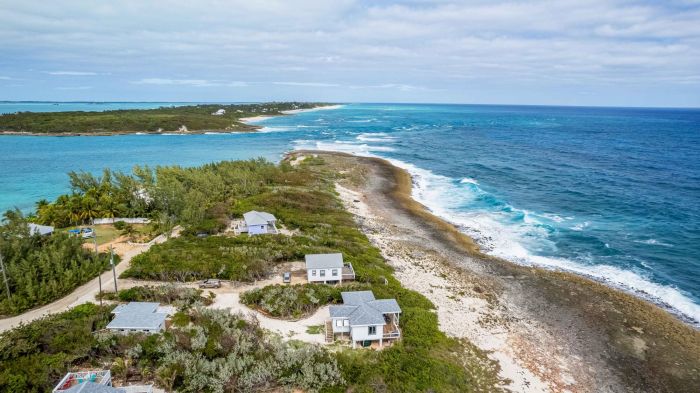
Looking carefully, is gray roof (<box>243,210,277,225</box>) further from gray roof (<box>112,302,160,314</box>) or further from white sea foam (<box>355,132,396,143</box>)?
white sea foam (<box>355,132,396,143</box>)

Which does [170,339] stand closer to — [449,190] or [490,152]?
[449,190]

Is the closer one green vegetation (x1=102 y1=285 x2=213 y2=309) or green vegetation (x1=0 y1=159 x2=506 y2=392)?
green vegetation (x1=0 y1=159 x2=506 y2=392)

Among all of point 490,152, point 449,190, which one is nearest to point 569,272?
point 449,190

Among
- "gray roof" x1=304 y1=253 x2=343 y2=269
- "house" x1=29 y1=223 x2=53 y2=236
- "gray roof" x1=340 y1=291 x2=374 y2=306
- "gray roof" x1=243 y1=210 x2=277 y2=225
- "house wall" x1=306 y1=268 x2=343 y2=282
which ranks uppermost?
"house" x1=29 y1=223 x2=53 y2=236

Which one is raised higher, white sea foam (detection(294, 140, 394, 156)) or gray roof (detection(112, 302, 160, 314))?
white sea foam (detection(294, 140, 394, 156))

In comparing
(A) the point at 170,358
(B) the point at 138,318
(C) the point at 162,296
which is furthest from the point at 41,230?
(A) the point at 170,358

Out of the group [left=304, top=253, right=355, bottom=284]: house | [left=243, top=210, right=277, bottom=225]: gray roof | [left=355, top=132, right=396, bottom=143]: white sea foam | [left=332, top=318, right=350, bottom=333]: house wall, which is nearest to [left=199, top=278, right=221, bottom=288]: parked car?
[left=304, top=253, right=355, bottom=284]: house

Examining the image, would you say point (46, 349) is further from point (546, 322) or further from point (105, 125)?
point (105, 125)

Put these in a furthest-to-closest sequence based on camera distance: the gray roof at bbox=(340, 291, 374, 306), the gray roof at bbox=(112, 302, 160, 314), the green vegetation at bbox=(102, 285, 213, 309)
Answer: the green vegetation at bbox=(102, 285, 213, 309)
the gray roof at bbox=(340, 291, 374, 306)
the gray roof at bbox=(112, 302, 160, 314)
